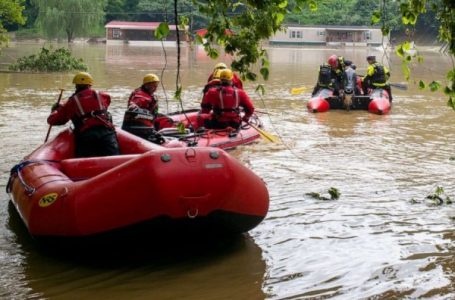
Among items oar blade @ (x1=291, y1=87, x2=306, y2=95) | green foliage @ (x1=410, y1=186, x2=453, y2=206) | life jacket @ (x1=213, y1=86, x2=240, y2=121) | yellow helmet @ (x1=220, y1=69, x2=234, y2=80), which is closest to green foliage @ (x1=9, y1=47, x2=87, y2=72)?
oar blade @ (x1=291, y1=87, x2=306, y2=95)

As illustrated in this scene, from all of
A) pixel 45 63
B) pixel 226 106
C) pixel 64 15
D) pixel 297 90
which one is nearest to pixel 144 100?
pixel 226 106

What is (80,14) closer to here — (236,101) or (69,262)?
(236,101)

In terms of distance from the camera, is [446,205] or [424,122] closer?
[446,205]

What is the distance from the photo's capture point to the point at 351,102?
14.5 meters

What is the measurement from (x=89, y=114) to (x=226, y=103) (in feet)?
11.3

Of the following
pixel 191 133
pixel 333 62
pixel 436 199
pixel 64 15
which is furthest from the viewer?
pixel 64 15

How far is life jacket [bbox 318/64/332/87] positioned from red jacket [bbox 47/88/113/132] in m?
8.97

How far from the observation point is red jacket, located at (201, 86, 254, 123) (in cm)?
946

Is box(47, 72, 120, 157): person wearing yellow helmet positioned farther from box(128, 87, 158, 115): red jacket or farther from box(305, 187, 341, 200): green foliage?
box(305, 187, 341, 200): green foliage

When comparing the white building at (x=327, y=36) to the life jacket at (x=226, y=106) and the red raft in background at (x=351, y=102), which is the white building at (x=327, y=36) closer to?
the red raft in background at (x=351, y=102)

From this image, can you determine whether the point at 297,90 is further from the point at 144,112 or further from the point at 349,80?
the point at 144,112

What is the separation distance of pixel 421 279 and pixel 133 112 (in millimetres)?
4741

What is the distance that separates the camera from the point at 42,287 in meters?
4.69

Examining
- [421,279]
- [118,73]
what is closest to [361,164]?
[421,279]
